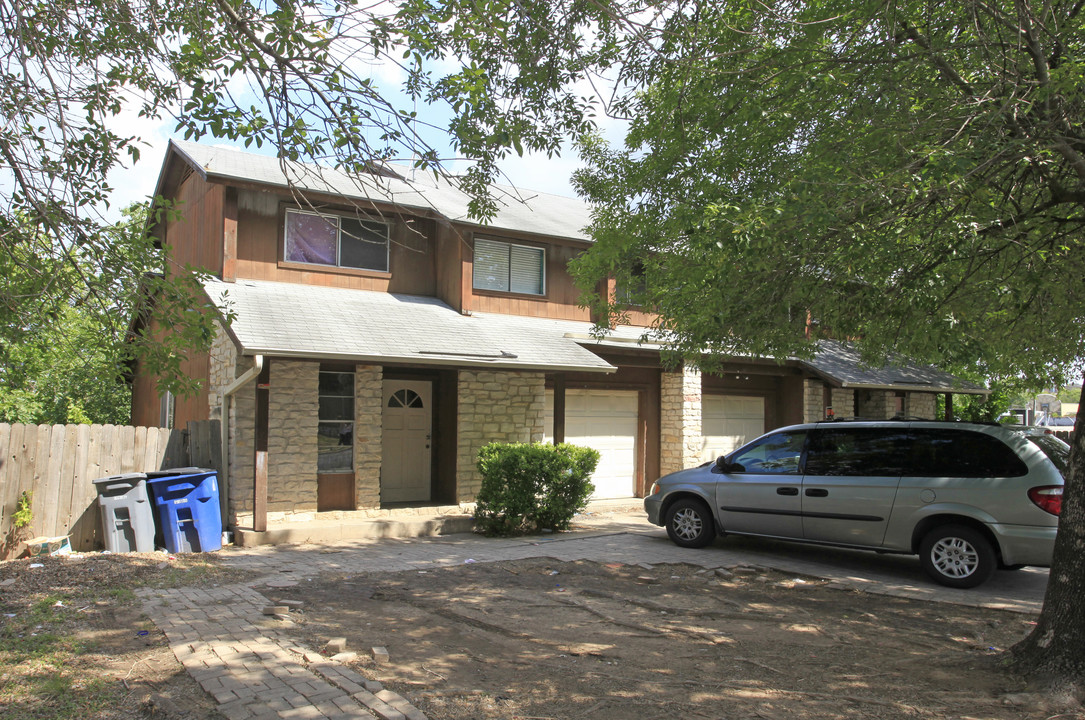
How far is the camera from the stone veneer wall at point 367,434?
12.2 m

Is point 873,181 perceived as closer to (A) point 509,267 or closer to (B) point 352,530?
→ (B) point 352,530

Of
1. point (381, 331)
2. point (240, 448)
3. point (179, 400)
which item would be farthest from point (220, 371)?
point (179, 400)

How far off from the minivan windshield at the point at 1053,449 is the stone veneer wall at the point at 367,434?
892 cm

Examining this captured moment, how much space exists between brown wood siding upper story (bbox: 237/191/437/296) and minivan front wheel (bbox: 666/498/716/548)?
19.5 feet

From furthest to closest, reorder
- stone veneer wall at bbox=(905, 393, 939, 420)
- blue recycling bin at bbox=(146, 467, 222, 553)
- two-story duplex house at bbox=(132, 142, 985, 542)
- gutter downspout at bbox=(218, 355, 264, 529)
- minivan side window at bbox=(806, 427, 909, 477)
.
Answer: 1. stone veneer wall at bbox=(905, 393, 939, 420)
2. two-story duplex house at bbox=(132, 142, 985, 542)
3. gutter downspout at bbox=(218, 355, 264, 529)
4. blue recycling bin at bbox=(146, 467, 222, 553)
5. minivan side window at bbox=(806, 427, 909, 477)

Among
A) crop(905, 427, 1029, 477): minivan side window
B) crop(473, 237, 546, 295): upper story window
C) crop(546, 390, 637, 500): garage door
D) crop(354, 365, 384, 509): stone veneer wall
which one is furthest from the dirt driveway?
crop(473, 237, 546, 295): upper story window

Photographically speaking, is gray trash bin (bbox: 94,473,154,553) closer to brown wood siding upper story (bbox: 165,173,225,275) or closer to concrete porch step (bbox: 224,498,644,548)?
concrete porch step (bbox: 224,498,644,548)

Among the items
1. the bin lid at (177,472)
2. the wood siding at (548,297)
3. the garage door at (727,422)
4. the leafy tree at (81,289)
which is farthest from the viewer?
the garage door at (727,422)

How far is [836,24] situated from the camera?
7.32m

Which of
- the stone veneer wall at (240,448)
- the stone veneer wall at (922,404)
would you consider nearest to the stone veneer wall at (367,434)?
the stone veneer wall at (240,448)

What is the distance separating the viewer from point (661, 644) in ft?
19.8

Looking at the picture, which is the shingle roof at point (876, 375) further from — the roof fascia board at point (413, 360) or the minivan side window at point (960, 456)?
the minivan side window at point (960, 456)

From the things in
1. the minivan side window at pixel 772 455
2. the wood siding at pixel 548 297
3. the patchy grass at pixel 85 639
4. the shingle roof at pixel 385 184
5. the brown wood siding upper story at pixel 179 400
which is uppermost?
the shingle roof at pixel 385 184

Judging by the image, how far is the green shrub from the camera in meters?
11.4
